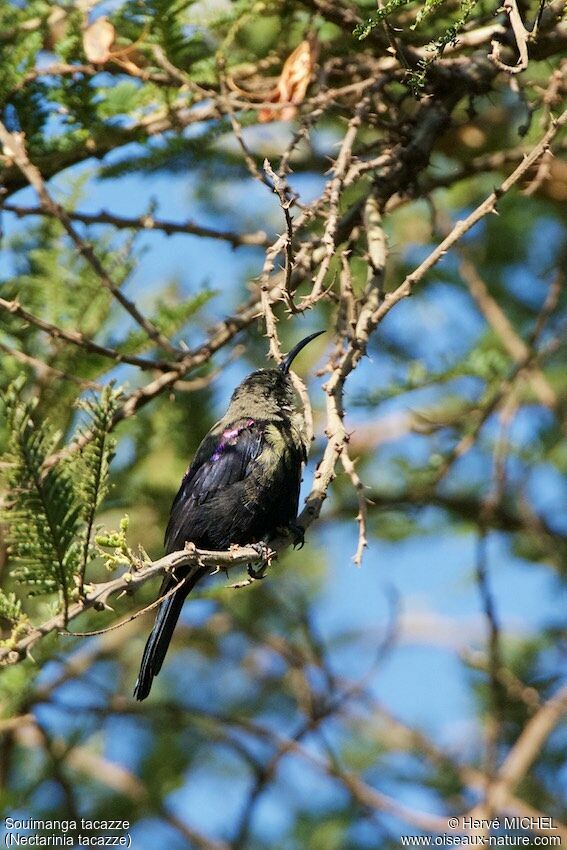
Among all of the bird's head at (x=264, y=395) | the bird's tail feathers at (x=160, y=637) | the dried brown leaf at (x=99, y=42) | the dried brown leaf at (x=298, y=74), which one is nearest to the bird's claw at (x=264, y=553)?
the bird's tail feathers at (x=160, y=637)

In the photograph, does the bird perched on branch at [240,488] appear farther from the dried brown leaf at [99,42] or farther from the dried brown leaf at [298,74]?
the dried brown leaf at [99,42]

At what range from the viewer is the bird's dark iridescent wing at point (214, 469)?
4102 millimetres

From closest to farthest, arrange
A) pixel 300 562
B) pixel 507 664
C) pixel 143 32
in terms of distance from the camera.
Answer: pixel 143 32 → pixel 507 664 → pixel 300 562

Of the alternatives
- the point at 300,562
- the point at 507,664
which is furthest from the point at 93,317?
the point at 507,664

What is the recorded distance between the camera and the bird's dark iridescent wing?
4.10 m

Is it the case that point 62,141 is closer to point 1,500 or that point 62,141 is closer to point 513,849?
A: point 1,500

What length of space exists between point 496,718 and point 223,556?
246cm

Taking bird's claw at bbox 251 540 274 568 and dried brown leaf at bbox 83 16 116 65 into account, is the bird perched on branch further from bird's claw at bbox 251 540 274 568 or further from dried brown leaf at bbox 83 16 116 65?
dried brown leaf at bbox 83 16 116 65

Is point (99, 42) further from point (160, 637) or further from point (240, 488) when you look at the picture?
point (160, 637)

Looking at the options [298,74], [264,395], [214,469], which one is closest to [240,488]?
[214,469]

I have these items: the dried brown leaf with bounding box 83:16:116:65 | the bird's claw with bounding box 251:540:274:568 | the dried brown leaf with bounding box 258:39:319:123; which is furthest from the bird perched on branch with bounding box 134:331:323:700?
the dried brown leaf with bounding box 83:16:116:65

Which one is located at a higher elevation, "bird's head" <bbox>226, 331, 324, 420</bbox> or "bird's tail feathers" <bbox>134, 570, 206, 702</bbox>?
"bird's head" <bbox>226, 331, 324, 420</bbox>

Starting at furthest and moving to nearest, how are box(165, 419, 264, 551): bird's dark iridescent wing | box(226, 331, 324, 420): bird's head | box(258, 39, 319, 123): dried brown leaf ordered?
box(226, 331, 324, 420): bird's head, box(165, 419, 264, 551): bird's dark iridescent wing, box(258, 39, 319, 123): dried brown leaf

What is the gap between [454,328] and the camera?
665 centimetres
